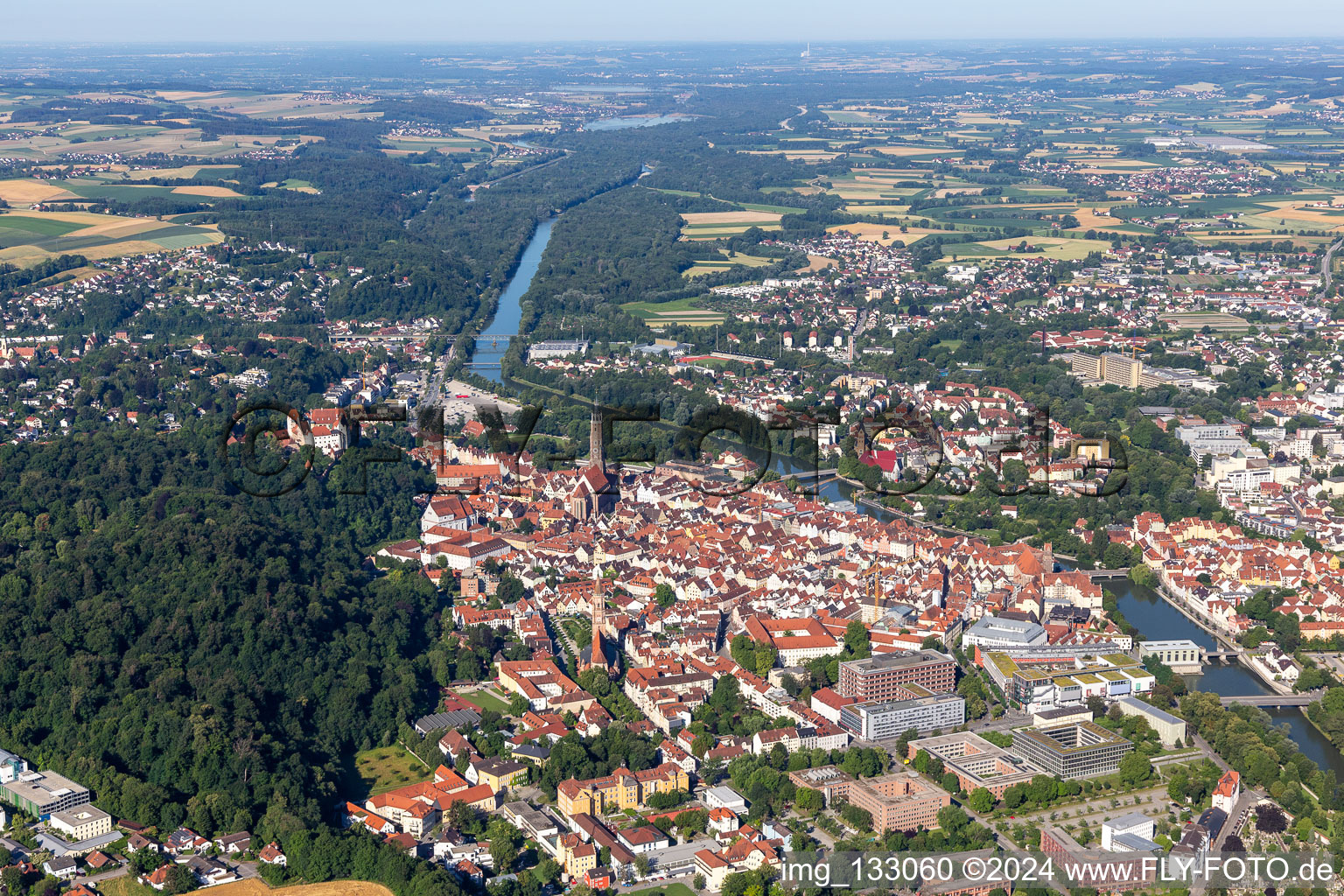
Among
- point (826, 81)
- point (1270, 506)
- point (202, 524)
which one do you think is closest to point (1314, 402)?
point (1270, 506)

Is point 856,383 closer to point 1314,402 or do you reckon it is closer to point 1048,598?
point 1314,402

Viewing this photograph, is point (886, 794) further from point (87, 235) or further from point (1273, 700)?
point (87, 235)

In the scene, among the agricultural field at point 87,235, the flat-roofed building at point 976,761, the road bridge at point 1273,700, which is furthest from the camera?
the agricultural field at point 87,235

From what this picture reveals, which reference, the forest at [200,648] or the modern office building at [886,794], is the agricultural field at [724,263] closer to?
the forest at [200,648]

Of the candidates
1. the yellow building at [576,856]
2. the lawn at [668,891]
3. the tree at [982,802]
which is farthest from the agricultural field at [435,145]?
the lawn at [668,891]

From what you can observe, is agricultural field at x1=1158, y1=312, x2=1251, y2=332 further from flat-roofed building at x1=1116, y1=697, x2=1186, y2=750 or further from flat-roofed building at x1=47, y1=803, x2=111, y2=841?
flat-roofed building at x1=47, y1=803, x2=111, y2=841
